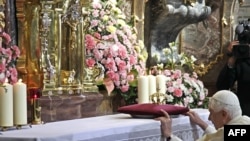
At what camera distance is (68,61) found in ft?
16.6

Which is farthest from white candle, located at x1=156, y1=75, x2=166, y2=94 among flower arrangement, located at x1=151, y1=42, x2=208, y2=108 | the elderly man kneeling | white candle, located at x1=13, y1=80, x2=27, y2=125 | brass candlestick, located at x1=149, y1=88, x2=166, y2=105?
white candle, located at x1=13, y1=80, x2=27, y2=125

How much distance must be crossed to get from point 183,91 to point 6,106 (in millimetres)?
2115

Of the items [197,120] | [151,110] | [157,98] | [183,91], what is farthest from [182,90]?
[151,110]

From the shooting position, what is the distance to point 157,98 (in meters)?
4.83

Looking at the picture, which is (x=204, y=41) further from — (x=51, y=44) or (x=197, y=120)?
(x=197, y=120)

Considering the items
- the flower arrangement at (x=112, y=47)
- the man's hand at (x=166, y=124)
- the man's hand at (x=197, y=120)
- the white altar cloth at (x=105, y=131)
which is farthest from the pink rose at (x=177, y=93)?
the man's hand at (x=166, y=124)

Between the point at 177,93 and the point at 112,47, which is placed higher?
the point at 112,47

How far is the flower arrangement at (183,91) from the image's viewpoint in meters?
5.63

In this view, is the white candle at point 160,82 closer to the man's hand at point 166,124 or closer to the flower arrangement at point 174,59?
the man's hand at point 166,124

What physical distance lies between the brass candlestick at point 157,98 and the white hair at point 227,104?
0.82 meters

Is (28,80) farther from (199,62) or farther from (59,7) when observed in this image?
(199,62)

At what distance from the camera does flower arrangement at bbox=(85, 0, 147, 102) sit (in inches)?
217

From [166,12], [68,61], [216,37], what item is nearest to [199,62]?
[216,37]

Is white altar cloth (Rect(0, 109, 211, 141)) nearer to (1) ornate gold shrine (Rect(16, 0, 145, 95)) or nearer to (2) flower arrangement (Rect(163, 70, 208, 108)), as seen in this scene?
(1) ornate gold shrine (Rect(16, 0, 145, 95))
